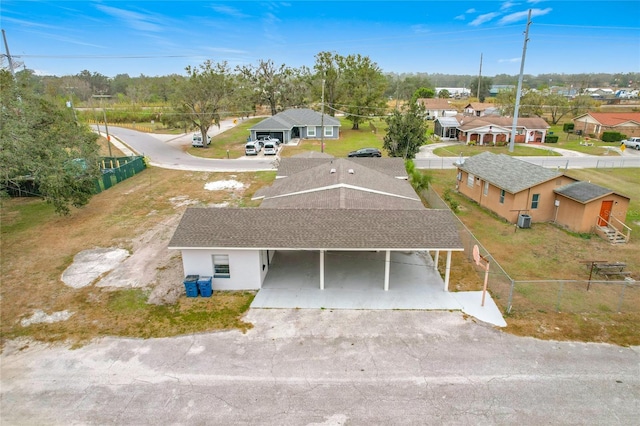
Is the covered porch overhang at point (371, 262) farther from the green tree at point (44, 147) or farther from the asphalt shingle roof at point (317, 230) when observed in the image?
the green tree at point (44, 147)

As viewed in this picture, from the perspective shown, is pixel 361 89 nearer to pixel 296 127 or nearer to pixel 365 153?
pixel 296 127

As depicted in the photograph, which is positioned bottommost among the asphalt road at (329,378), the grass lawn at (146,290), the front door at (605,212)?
the asphalt road at (329,378)

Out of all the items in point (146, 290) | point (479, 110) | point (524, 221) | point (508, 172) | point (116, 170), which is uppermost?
point (479, 110)

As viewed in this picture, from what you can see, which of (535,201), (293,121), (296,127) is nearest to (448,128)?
(296,127)

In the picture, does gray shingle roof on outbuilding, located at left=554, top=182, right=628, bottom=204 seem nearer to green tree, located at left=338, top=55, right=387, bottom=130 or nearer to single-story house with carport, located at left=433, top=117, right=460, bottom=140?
single-story house with carport, located at left=433, top=117, right=460, bottom=140

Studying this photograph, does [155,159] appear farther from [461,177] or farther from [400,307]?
[400,307]

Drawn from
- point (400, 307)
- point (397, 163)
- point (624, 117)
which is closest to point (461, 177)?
point (397, 163)

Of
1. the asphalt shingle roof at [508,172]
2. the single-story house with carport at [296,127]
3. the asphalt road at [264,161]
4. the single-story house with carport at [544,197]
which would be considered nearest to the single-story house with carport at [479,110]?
the asphalt road at [264,161]
